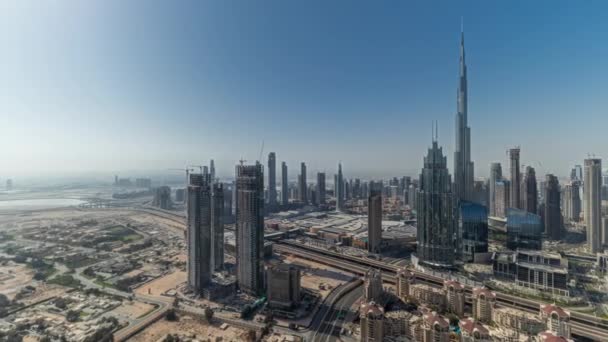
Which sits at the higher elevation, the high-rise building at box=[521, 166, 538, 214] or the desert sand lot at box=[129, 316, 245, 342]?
the high-rise building at box=[521, 166, 538, 214]

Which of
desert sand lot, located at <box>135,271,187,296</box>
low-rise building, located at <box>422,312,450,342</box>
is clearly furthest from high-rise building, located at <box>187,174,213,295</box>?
low-rise building, located at <box>422,312,450,342</box>

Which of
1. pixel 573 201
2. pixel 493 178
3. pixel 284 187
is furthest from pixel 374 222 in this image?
pixel 284 187

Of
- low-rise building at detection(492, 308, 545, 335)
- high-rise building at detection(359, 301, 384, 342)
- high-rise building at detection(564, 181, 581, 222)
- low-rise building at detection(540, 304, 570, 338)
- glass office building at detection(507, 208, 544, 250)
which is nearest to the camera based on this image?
high-rise building at detection(359, 301, 384, 342)

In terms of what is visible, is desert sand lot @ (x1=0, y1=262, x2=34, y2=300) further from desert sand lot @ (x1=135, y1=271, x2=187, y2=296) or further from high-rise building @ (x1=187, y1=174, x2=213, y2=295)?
high-rise building @ (x1=187, y1=174, x2=213, y2=295)

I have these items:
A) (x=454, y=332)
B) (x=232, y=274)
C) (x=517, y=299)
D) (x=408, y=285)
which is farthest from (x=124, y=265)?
(x=517, y=299)

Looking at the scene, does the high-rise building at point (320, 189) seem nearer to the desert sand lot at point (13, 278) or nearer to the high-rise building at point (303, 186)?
the high-rise building at point (303, 186)

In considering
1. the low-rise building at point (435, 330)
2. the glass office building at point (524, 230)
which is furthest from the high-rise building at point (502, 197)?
the low-rise building at point (435, 330)

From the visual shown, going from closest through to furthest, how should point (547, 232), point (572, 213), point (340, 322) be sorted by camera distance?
point (340, 322) → point (547, 232) → point (572, 213)

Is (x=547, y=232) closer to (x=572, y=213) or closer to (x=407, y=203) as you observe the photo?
(x=572, y=213)
